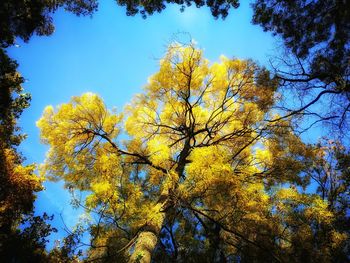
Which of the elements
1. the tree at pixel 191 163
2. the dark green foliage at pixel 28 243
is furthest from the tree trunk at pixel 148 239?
the dark green foliage at pixel 28 243

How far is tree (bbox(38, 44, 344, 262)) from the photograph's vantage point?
8.30 meters

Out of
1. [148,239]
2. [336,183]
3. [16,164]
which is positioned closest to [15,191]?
[16,164]

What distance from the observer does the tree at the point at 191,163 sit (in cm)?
830

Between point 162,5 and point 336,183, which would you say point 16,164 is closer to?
point 162,5

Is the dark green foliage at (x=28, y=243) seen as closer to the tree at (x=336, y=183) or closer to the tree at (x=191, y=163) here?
the tree at (x=191, y=163)

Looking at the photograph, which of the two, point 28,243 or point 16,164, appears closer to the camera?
point 28,243

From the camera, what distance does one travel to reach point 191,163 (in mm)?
7918

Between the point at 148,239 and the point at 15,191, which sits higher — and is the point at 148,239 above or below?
below

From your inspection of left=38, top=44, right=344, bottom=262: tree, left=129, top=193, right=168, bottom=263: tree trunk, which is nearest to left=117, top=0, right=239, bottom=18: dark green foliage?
left=38, top=44, right=344, bottom=262: tree

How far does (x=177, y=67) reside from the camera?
10.1 metres

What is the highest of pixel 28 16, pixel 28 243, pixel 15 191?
pixel 28 16

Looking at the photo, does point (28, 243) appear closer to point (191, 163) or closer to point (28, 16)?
point (191, 163)

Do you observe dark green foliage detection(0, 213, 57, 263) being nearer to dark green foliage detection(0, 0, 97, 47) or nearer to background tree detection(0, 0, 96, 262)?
background tree detection(0, 0, 96, 262)

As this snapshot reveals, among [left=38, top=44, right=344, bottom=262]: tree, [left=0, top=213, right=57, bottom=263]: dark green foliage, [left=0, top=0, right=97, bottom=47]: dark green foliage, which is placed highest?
[left=0, top=0, right=97, bottom=47]: dark green foliage
